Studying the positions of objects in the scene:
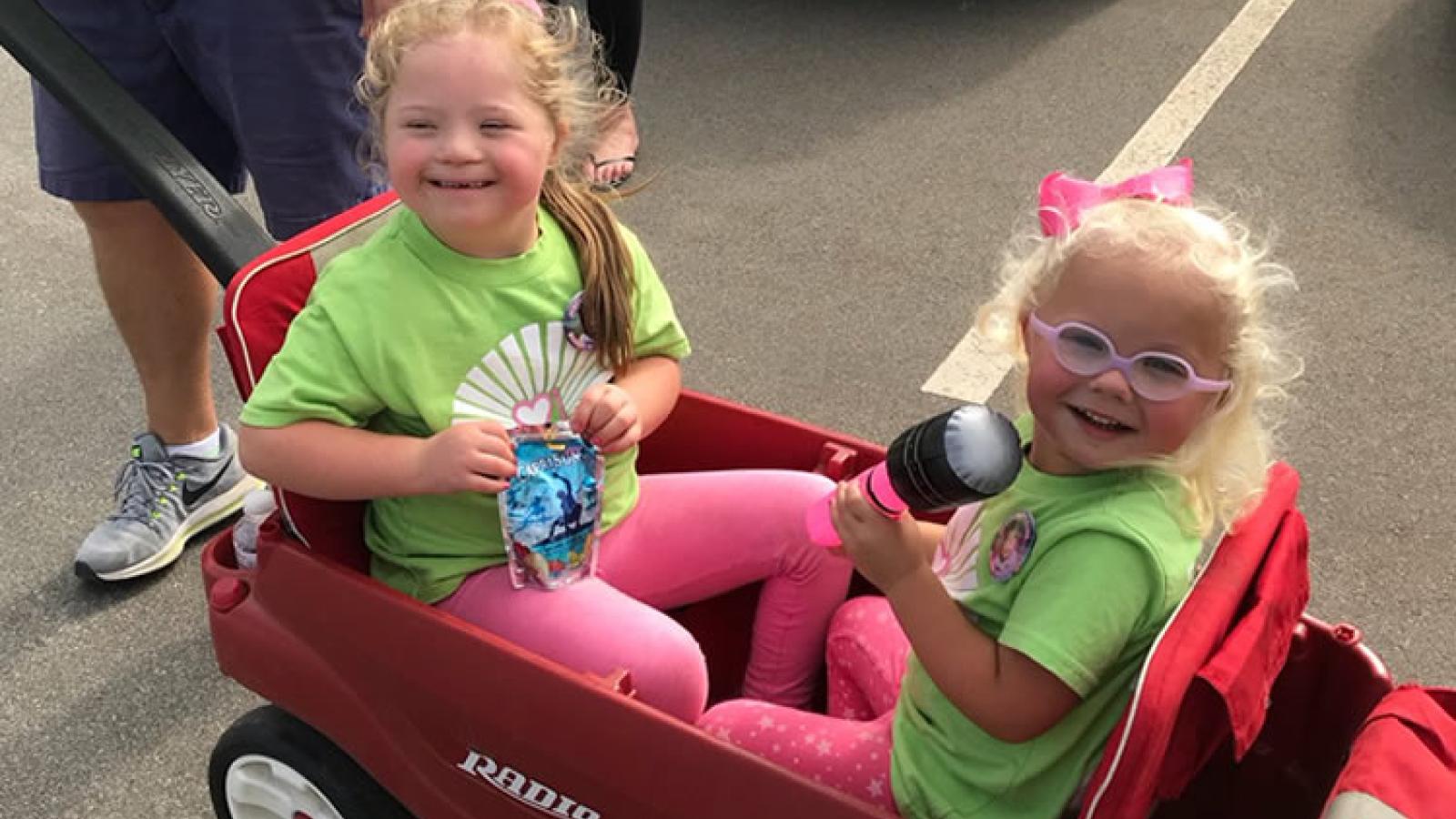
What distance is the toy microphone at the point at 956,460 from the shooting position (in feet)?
4.10

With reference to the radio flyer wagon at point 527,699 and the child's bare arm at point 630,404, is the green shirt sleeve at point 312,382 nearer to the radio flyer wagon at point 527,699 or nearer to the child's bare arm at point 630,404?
the radio flyer wagon at point 527,699

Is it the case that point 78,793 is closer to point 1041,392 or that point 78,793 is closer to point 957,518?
point 957,518

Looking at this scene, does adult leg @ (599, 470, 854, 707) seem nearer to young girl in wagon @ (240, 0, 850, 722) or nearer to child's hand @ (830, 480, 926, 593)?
young girl in wagon @ (240, 0, 850, 722)

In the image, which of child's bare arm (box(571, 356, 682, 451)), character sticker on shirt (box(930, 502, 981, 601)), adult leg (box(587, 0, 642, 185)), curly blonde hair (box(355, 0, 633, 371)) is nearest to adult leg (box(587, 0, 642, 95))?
adult leg (box(587, 0, 642, 185))

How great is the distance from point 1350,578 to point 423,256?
178 centimetres

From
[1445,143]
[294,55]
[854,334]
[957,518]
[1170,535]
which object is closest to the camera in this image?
[1170,535]

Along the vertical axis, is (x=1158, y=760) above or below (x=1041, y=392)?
below

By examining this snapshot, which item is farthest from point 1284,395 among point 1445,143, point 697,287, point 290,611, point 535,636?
point 1445,143

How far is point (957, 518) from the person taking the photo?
1.68 metres

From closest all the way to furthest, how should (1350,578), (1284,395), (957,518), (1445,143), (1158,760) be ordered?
1. (1158,760)
2. (1284,395)
3. (957,518)
4. (1350,578)
5. (1445,143)

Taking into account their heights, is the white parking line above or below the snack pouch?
below

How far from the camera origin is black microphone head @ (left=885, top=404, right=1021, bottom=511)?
1.25m

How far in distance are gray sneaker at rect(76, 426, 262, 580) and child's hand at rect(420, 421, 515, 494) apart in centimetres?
112

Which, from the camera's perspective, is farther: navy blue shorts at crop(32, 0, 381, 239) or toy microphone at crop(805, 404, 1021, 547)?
navy blue shorts at crop(32, 0, 381, 239)
